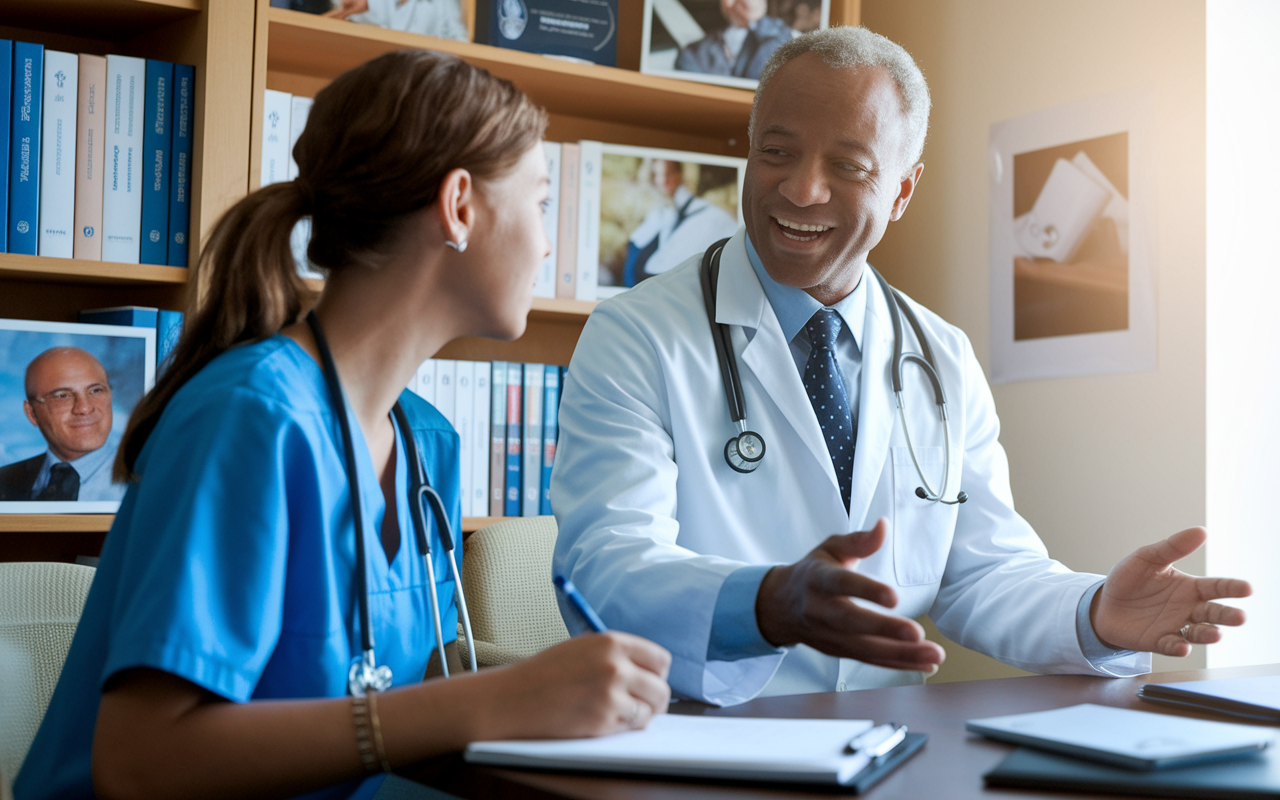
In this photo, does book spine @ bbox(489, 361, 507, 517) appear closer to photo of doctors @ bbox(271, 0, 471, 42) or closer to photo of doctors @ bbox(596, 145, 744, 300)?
photo of doctors @ bbox(596, 145, 744, 300)

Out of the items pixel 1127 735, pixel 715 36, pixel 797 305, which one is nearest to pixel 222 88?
pixel 715 36

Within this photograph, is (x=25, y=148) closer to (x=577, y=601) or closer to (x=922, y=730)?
(x=577, y=601)

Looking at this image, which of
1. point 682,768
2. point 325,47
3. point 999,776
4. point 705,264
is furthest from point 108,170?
point 999,776

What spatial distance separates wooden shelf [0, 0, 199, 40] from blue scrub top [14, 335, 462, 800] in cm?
127

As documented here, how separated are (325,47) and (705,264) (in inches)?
38.4

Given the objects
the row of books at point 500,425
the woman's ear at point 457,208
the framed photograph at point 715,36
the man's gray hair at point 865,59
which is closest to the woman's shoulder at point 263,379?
the woman's ear at point 457,208

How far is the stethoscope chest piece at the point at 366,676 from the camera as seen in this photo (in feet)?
2.84

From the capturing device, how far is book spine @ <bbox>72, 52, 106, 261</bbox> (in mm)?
1869

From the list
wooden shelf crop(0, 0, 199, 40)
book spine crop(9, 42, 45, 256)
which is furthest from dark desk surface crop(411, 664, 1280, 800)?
wooden shelf crop(0, 0, 199, 40)

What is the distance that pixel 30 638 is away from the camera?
4.21ft

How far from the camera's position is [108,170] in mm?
1885

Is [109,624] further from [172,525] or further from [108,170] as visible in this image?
[108,170]

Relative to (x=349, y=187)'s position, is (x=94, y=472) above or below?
below

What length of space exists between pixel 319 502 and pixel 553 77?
1.55m
